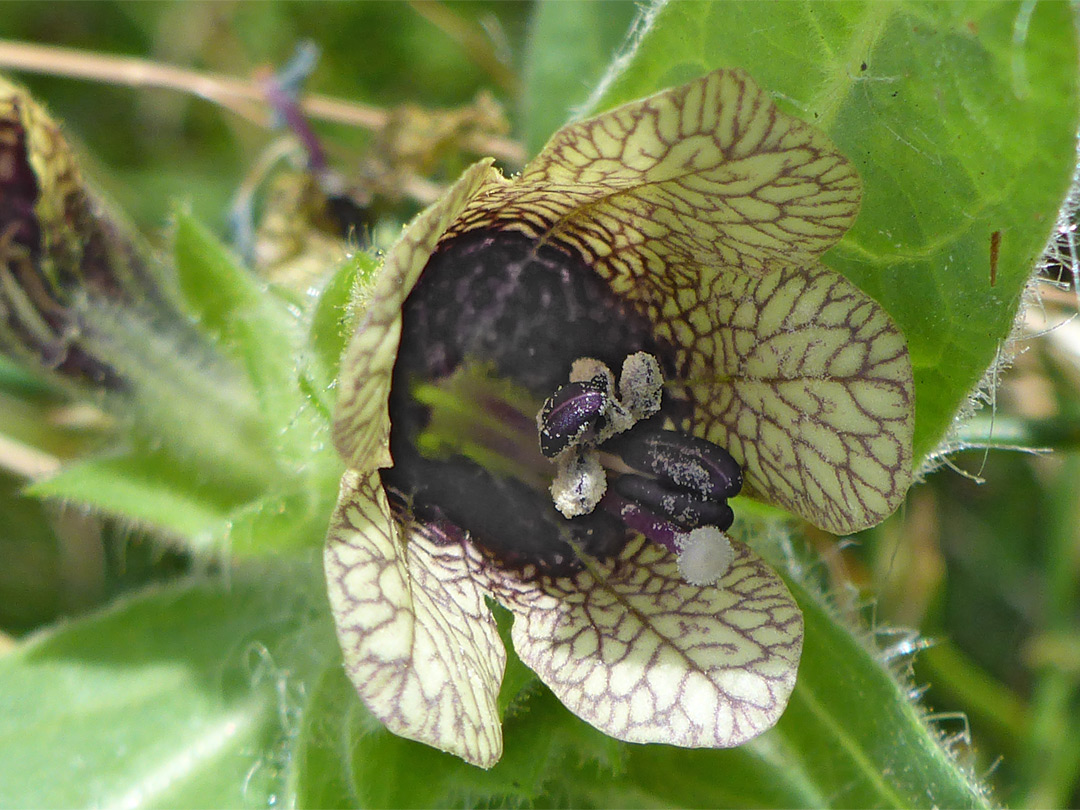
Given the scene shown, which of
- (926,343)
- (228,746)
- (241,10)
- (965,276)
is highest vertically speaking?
(965,276)

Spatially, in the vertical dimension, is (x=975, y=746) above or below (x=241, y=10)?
below

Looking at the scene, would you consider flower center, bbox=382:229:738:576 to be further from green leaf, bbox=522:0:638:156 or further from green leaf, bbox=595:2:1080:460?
green leaf, bbox=522:0:638:156

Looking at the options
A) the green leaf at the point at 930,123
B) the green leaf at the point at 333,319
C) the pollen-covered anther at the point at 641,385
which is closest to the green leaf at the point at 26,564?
the green leaf at the point at 333,319

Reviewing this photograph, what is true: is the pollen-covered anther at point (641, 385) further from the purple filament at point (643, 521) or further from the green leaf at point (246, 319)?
the green leaf at point (246, 319)

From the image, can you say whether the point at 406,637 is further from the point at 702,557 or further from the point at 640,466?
the point at 640,466

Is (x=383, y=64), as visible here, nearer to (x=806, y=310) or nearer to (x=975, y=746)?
(x=806, y=310)

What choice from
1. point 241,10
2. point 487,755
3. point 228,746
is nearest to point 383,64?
point 241,10
